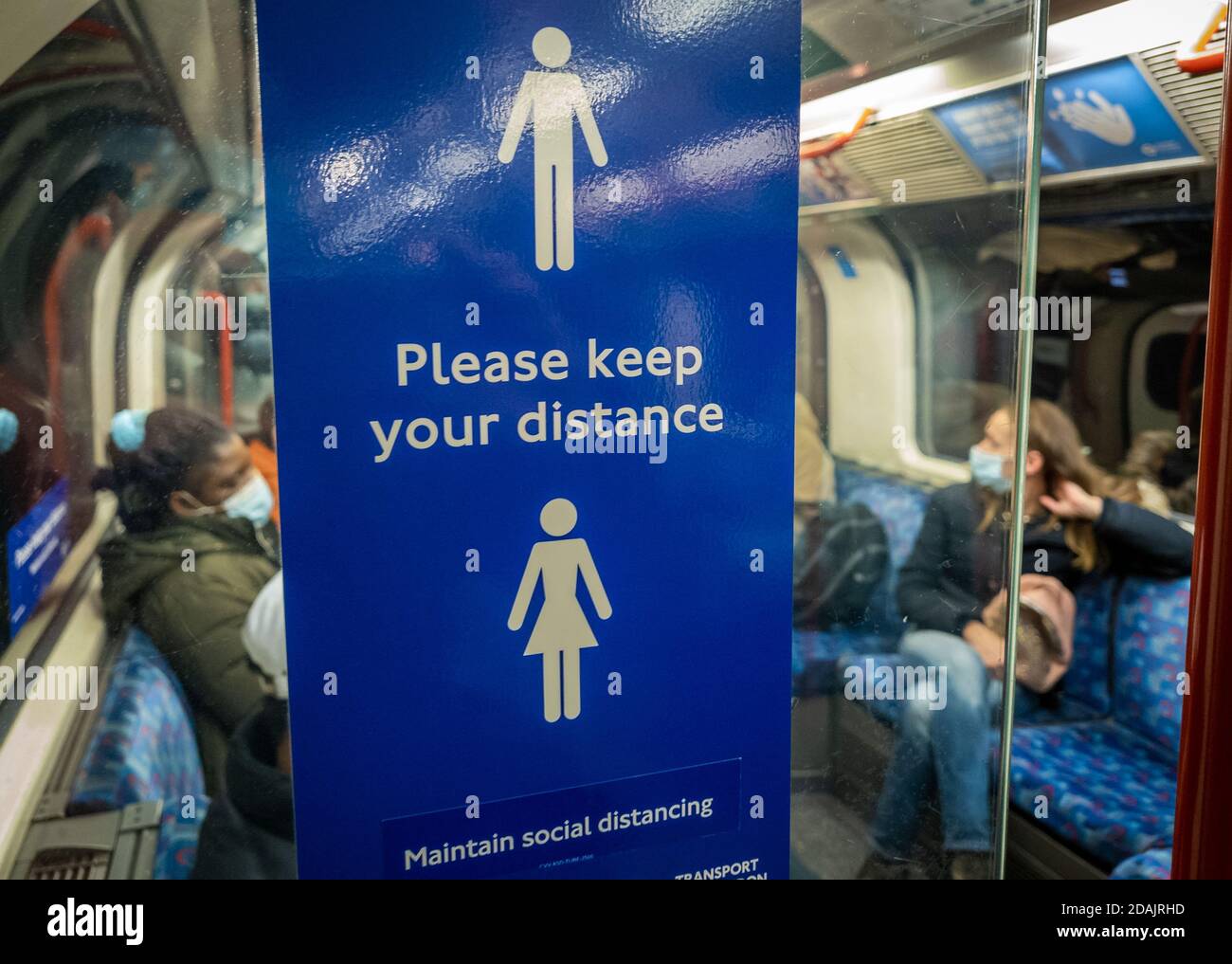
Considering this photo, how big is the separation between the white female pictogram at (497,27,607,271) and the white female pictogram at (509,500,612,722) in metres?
0.43

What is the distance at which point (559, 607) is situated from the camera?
1.78 m

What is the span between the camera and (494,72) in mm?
1640

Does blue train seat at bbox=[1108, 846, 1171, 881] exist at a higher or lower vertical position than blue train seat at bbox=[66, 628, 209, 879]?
lower

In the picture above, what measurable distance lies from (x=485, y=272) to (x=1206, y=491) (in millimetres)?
1267

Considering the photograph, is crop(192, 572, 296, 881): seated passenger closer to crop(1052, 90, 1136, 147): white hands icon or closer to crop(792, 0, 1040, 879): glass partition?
crop(792, 0, 1040, 879): glass partition

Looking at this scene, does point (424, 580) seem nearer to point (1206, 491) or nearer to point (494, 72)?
point (494, 72)

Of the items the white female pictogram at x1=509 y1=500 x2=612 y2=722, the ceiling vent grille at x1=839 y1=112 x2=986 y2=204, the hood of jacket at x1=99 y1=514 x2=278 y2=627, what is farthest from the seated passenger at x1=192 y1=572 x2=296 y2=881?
the ceiling vent grille at x1=839 y1=112 x2=986 y2=204

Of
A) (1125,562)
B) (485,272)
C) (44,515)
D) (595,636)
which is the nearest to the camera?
(44,515)

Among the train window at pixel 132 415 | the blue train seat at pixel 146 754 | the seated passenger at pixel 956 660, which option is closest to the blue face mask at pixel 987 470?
the seated passenger at pixel 956 660

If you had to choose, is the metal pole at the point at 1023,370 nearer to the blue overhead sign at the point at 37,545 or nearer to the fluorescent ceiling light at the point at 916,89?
the fluorescent ceiling light at the point at 916,89

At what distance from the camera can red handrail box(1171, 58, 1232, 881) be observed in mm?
1717

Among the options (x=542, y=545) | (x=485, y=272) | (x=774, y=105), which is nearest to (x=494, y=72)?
(x=485, y=272)

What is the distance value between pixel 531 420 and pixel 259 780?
29.0 inches

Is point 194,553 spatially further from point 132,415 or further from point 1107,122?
point 1107,122
